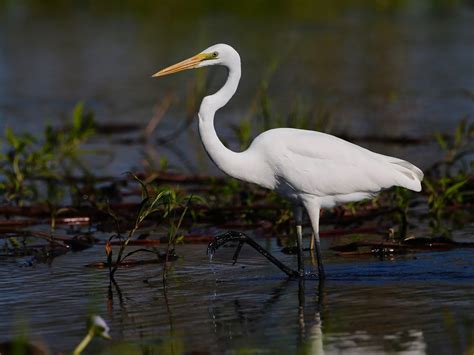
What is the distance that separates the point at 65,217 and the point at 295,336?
3752mm

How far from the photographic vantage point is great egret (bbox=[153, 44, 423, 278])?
7.19 m

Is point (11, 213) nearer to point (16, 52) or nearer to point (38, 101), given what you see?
point (38, 101)

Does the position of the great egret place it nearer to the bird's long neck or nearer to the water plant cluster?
the bird's long neck

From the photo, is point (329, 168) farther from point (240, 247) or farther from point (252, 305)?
point (252, 305)

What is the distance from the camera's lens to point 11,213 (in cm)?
911

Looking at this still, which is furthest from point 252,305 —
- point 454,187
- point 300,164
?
point 454,187

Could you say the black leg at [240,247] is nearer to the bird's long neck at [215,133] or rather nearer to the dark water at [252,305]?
the dark water at [252,305]

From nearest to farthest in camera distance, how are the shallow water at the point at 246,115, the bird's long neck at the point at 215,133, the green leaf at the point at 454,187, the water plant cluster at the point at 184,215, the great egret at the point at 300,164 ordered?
1. the shallow water at the point at 246,115
2. the bird's long neck at the point at 215,133
3. the great egret at the point at 300,164
4. the water plant cluster at the point at 184,215
5. the green leaf at the point at 454,187

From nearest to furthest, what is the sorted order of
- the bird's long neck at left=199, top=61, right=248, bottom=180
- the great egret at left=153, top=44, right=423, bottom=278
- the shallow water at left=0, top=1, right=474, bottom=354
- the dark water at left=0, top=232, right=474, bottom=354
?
the dark water at left=0, top=232, right=474, bottom=354
the shallow water at left=0, top=1, right=474, bottom=354
the bird's long neck at left=199, top=61, right=248, bottom=180
the great egret at left=153, top=44, right=423, bottom=278

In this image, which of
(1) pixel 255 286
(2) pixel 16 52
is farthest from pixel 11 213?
(2) pixel 16 52

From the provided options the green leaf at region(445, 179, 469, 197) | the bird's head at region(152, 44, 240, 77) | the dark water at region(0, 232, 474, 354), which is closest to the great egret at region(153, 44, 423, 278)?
the bird's head at region(152, 44, 240, 77)

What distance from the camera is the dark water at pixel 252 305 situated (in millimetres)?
5613

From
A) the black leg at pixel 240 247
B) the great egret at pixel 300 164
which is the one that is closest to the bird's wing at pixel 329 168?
the great egret at pixel 300 164

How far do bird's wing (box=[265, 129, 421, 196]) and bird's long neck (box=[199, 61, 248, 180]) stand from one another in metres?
0.24
